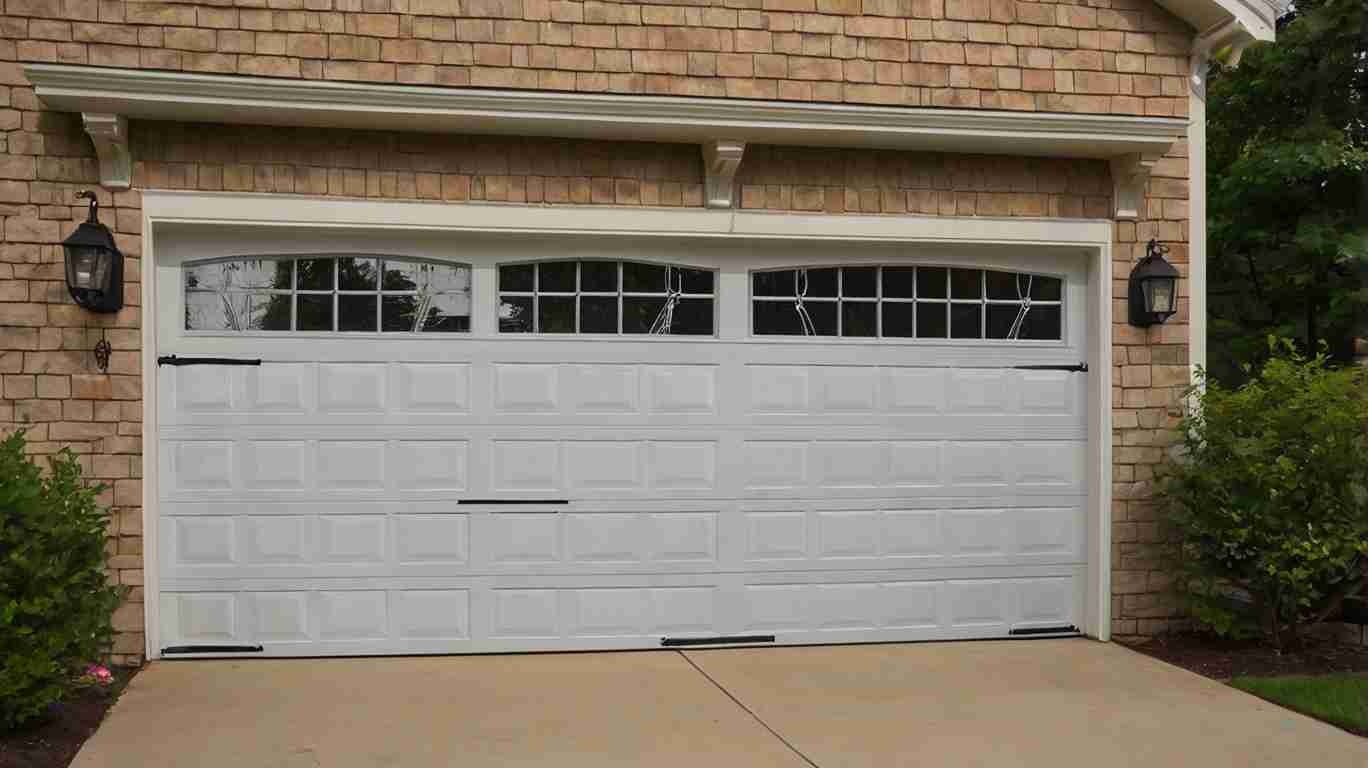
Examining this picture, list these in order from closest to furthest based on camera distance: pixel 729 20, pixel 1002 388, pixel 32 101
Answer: pixel 32 101, pixel 729 20, pixel 1002 388

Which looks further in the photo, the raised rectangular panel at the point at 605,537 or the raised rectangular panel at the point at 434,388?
the raised rectangular panel at the point at 605,537

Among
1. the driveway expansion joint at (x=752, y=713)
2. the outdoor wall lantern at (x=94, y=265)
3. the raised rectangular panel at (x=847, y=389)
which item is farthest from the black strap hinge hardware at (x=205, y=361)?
the raised rectangular panel at (x=847, y=389)

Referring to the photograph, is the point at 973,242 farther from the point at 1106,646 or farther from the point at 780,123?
the point at 1106,646

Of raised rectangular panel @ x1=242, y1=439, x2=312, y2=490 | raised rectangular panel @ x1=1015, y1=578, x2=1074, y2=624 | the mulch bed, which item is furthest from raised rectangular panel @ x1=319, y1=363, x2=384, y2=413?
raised rectangular panel @ x1=1015, y1=578, x2=1074, y2=624

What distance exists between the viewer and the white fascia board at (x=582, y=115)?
603cm

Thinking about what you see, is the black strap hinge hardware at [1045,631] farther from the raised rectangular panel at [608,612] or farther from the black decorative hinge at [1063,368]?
the raised rectangular panel at [608,612]

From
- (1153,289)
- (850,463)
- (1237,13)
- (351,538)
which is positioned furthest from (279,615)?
(1237,13)

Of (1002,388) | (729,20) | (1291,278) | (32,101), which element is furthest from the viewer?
(1291,278)

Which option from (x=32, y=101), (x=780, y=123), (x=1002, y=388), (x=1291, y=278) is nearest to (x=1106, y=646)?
(x=1002, y=388)

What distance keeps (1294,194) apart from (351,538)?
28.9 feet

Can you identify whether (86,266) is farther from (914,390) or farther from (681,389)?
(914,390)

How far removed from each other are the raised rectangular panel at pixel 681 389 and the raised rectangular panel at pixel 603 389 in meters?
0.10

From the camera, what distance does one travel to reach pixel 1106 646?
7.09 meters

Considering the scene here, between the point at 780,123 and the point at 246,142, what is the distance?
280 centimetres
